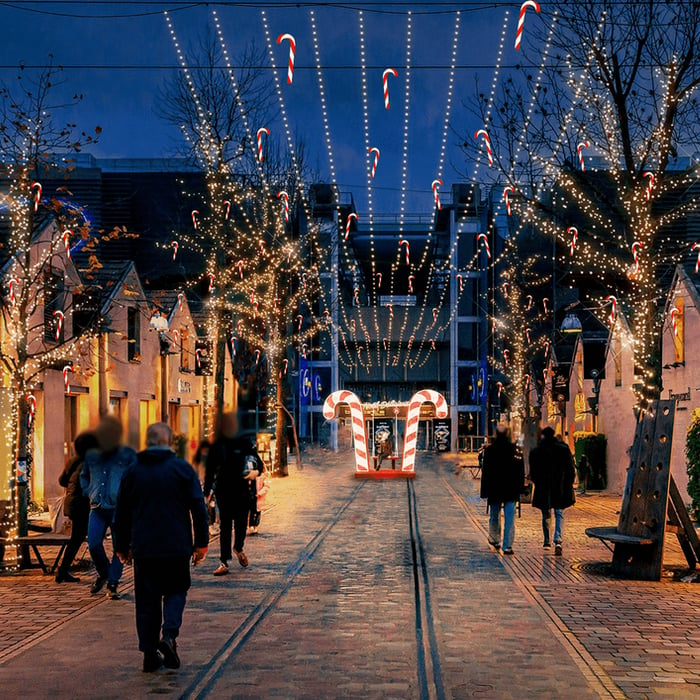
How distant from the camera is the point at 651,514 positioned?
38.6 feet

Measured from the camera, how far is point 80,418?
2456 centimetres

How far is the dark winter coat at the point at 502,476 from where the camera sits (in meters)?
13.8

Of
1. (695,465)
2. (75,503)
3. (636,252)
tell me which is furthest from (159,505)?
(695,465)

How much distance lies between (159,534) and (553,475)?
825 centimetres

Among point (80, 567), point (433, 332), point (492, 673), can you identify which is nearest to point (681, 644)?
point (492, 673)

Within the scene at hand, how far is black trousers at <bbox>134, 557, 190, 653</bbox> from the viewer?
690 cm

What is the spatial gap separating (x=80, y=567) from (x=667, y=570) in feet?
24.4

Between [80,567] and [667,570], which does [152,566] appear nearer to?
[80,567]

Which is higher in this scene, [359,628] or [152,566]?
[152,566]

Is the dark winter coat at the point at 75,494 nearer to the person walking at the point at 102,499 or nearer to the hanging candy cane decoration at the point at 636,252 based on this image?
the person walking at the point at 102,499

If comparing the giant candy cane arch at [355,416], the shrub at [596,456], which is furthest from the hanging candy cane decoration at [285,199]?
the shrub at [596,456]

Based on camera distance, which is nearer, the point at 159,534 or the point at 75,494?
the point at 159,534

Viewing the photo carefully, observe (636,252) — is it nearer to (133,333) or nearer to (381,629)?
(381,629)

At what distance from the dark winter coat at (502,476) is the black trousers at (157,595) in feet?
24.0
